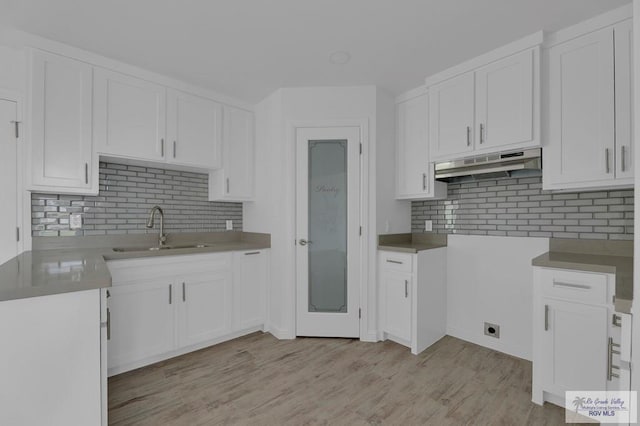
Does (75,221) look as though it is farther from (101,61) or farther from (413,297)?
(413,297)

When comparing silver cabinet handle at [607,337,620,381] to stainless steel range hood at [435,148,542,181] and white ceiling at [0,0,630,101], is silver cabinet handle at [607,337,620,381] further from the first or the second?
white ceiling at [0,0,630,101]

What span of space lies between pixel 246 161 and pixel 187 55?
1.18 meters

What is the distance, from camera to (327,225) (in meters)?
3.02

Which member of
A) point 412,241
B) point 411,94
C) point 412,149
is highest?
point 411,94

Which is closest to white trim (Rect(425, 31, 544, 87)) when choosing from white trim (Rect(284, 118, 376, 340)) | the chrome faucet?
white trim (Rect(284, 118, 376, 340))

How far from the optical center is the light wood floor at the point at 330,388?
1.81 metres

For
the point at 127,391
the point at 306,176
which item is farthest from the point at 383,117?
the point at 127,391

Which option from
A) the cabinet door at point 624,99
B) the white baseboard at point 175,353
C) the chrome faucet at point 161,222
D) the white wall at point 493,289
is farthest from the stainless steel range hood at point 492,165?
the chrome faucet at point 161,222

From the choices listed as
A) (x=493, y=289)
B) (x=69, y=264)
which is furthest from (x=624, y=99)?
(x=69, y=264)

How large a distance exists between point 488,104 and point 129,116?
3.03 m

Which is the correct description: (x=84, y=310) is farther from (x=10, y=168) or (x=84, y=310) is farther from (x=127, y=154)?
(x=10, y=168)

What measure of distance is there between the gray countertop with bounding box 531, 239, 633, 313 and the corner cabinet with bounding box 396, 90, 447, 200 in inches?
43.3

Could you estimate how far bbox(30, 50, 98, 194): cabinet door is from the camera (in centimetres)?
215

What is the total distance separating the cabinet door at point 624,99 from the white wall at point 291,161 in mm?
1708
